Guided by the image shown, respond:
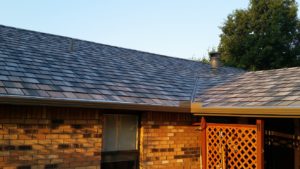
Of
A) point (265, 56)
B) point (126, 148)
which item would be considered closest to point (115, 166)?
point (126, 148)

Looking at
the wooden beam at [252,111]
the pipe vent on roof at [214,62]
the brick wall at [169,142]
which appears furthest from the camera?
the pipe vent on roof at [214,62]

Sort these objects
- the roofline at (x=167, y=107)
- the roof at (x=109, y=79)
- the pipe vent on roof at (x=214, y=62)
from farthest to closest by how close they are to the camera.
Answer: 1. the pipe vent on roof at (x=214, y=62)
2. the roof at (x=109, y=79)
3. the roofline at (x=167, y=107)

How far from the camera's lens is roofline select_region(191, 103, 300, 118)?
19.2 ft

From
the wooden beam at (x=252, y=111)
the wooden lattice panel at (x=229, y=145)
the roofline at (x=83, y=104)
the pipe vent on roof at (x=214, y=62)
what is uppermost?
the pipe vent on roof at (x=214, y=62)

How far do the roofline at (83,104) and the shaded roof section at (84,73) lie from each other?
0.14 metres

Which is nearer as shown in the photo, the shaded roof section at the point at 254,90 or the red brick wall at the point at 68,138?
the red brick wall at the point at 68,138

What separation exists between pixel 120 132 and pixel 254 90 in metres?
3.37

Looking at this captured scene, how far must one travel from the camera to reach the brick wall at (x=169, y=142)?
301 inches

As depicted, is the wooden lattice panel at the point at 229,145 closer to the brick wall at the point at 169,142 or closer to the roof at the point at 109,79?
the roof at the point at 109,79

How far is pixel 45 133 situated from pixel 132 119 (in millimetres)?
2134

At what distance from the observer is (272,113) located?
6.14 meters

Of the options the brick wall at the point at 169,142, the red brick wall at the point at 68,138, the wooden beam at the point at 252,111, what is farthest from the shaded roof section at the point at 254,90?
the red brick wall at the point at 68,138

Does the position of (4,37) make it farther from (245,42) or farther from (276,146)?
(245,42)

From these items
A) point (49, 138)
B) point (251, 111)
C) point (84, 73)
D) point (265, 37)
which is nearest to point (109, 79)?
point (84, 73)
